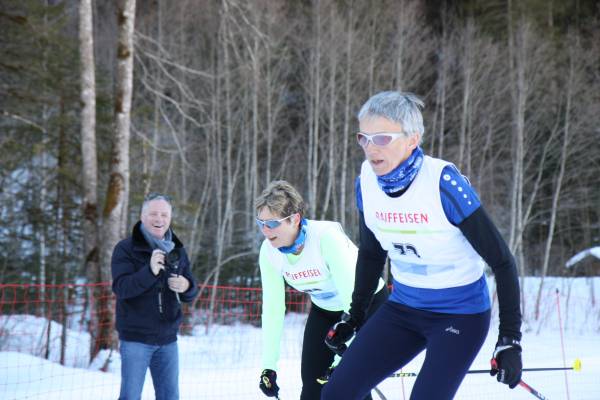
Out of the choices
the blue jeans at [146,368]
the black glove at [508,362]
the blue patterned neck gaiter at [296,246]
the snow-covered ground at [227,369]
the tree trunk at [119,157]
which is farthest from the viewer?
the tree trunk at [119,157]

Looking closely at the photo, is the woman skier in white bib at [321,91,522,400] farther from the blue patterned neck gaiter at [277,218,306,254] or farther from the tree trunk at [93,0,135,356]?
the tree trunk at [93,0,135,356]

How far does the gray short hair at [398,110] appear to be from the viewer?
233 cm

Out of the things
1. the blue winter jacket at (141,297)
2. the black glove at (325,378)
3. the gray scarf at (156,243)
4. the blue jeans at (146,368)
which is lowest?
the blue jeans at (146,368)

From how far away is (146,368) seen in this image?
379cm

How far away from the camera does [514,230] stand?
664 inches

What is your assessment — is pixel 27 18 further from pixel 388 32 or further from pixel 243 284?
pixel 388 32

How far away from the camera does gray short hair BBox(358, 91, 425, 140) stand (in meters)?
2.33

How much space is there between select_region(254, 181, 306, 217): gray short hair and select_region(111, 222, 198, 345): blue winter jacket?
106 centimetres

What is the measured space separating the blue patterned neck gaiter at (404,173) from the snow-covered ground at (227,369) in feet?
8.47

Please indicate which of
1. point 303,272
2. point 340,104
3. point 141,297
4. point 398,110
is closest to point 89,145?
point 141,297

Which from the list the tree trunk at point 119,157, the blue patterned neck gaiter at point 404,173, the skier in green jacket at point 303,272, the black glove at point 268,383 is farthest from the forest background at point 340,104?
the blue patterned neck gaiter at point 404,173

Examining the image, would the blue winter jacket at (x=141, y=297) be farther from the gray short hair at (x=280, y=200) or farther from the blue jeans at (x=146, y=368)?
the gray short hair at (x=280, y=200)

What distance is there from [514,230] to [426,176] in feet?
51.0

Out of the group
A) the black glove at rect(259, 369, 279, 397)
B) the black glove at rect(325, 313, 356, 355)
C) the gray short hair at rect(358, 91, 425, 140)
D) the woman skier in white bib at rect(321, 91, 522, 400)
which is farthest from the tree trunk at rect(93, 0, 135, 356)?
the gray short hair at rect(358, 91, 425, 140)
